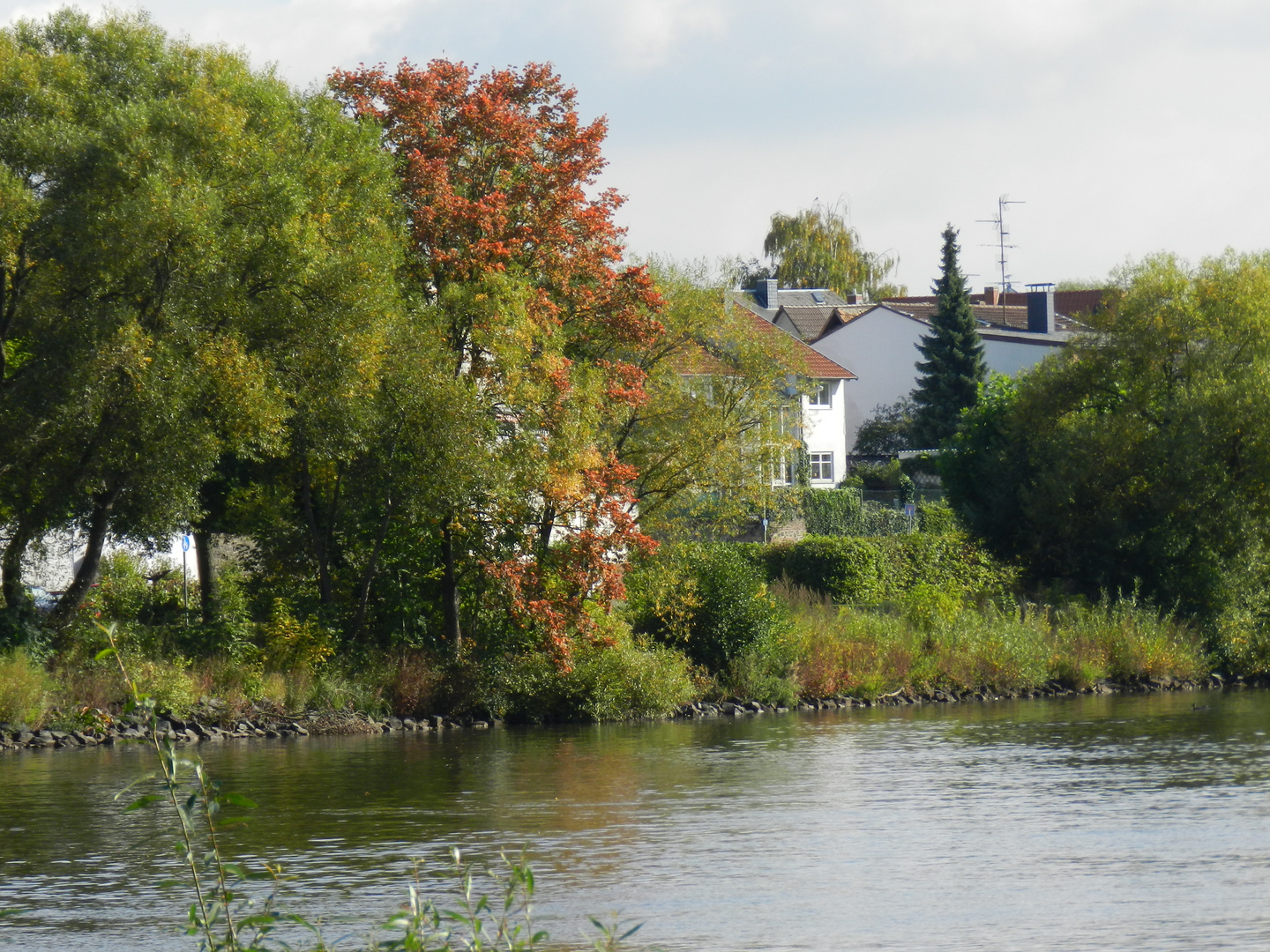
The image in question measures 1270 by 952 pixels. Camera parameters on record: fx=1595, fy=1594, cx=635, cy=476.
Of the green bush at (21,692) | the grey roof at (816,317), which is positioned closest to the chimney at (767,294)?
the grey roof at (816,317)

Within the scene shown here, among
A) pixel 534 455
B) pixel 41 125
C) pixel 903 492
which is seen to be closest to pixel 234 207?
pixel 41 125

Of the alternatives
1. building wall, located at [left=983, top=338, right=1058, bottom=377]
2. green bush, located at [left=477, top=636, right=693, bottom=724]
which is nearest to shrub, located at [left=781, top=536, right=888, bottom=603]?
green bush, located at [left=477, top=636, right=693, bottom=724]

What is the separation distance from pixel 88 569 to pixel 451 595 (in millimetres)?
8488

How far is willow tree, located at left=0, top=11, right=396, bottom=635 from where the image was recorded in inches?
1203

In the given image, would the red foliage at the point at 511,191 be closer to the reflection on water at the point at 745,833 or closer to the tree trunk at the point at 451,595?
the tree trunk at the point at 451,595

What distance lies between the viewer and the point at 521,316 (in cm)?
3616

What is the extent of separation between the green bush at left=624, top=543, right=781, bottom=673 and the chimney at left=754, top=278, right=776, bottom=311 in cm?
6599

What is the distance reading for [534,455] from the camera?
36.2 meters

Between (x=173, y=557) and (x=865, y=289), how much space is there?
274 ft

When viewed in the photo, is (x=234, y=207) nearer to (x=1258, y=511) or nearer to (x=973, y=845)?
(x=973, y=845)

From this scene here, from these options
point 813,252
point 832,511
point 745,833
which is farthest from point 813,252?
point 745,833

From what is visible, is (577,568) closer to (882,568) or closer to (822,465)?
(882,568)

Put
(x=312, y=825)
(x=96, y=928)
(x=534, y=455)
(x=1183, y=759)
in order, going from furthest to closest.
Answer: (x=534, y=455) → (x=1183, y=759) → (x=312, y=825) → (x=96, y=928)

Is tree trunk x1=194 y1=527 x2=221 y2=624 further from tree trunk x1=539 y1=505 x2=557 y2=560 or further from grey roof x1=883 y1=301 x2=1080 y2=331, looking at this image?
grey roof x1=883 y1=301 x2=1080 y2=331
